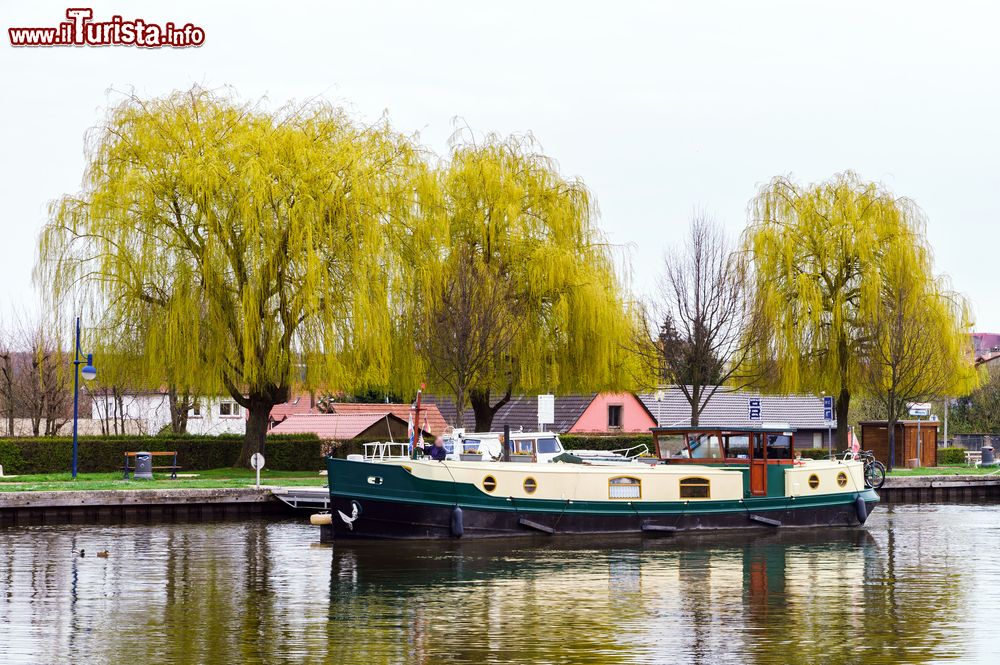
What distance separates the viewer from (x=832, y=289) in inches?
2207

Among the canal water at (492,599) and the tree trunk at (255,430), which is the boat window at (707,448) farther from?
the tree trunk at (255,430)

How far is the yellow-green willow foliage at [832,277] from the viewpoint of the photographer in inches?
2167

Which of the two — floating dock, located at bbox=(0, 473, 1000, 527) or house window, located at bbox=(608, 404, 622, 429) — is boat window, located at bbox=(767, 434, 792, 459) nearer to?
floating dock, located at bbox=(0, 473, 1000, 527)

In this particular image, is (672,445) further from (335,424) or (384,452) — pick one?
(335,424)

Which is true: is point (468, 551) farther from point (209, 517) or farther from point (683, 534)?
point (209, 517)

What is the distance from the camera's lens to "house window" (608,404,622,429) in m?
71.8

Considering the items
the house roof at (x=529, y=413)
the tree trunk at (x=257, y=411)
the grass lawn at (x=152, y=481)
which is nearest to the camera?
the grass lawn at (x=152, y=481)

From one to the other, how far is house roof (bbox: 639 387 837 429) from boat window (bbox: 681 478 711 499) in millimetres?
36994

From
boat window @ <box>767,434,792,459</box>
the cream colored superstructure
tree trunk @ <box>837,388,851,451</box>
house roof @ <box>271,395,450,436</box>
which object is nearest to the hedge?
house roof @ <box>271,395,450,436</box>

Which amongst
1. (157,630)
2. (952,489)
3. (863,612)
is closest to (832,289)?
(952,489)

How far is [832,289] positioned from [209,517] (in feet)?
97.6

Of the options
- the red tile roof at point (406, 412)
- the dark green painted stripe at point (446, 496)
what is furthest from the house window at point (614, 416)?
the dark green painted stripe at point (446, 496)

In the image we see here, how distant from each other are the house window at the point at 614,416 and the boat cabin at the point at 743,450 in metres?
34.9

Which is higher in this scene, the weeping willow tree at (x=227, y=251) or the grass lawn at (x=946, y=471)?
the weeping willow tree at (x=227, y=251)
